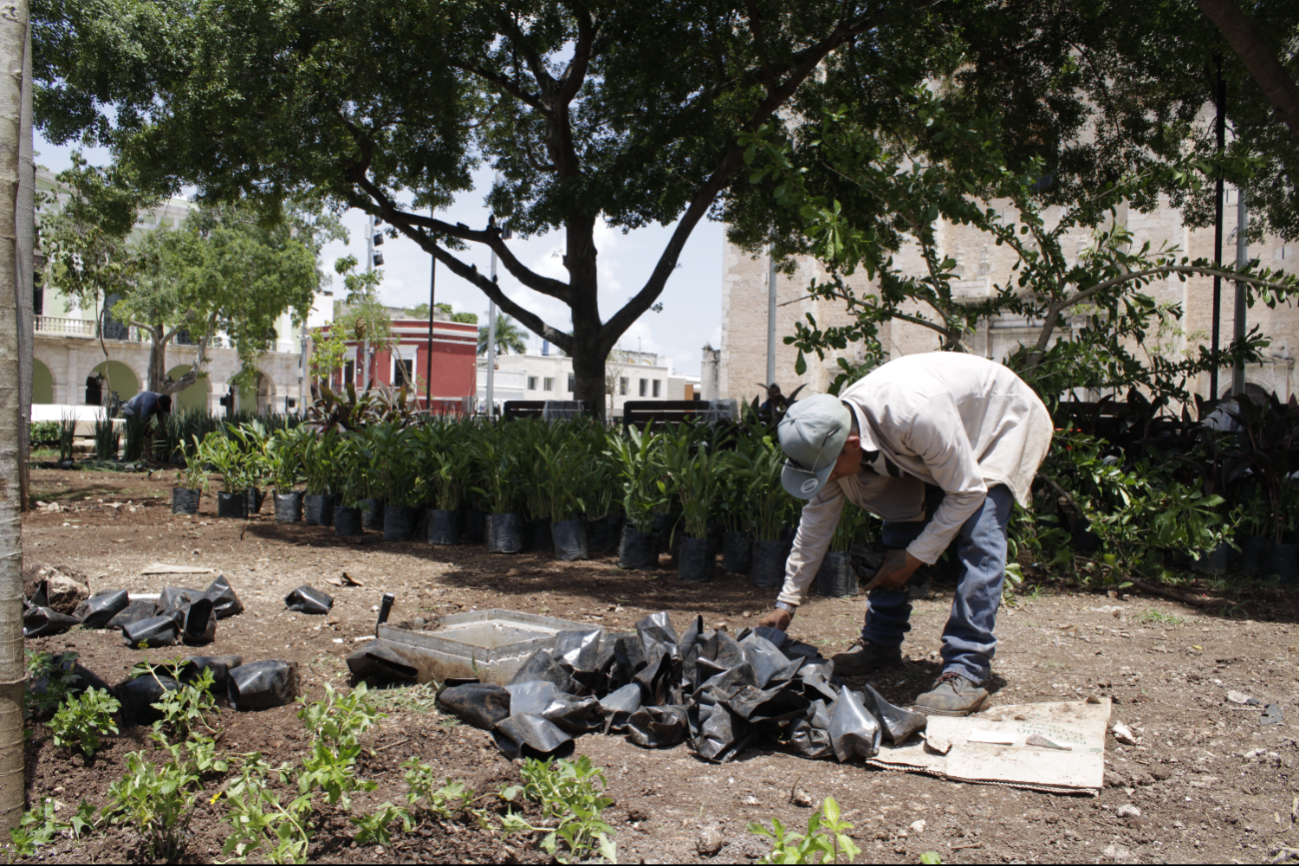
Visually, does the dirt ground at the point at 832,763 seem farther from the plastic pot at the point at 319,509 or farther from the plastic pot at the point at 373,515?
the plastic pot at the point at 319,509

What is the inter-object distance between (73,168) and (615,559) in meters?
12.2

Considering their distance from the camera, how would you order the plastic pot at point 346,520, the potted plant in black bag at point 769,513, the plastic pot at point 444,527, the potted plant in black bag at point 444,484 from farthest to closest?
the plastic pot at point 346,520
the plastic pot at point 444,527
the potted plant in black bag at point 444,484
the potted plant in black bag at point 769,513

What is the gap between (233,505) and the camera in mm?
8016

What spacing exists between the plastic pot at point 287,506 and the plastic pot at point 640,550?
368 cm

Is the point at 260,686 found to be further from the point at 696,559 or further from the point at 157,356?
the point at 157,356

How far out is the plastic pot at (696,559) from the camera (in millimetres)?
5340

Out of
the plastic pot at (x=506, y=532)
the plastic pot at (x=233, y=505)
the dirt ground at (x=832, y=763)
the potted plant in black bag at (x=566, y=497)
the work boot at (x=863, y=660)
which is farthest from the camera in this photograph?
the plastic pot at (x=233, y=505)

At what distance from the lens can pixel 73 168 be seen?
13.2 meters

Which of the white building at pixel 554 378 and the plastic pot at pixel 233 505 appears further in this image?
the white building at pixel 554 378

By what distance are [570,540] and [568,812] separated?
4.02 m

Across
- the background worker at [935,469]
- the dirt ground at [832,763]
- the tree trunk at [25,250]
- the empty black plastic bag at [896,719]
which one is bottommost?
the dirt ground at [832,763]

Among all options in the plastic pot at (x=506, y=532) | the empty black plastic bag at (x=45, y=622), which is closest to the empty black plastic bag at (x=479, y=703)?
the empty black plastic bag at (x=45, y=622)

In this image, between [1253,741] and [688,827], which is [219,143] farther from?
[1253,741]

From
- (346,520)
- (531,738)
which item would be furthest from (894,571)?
(346,520)
